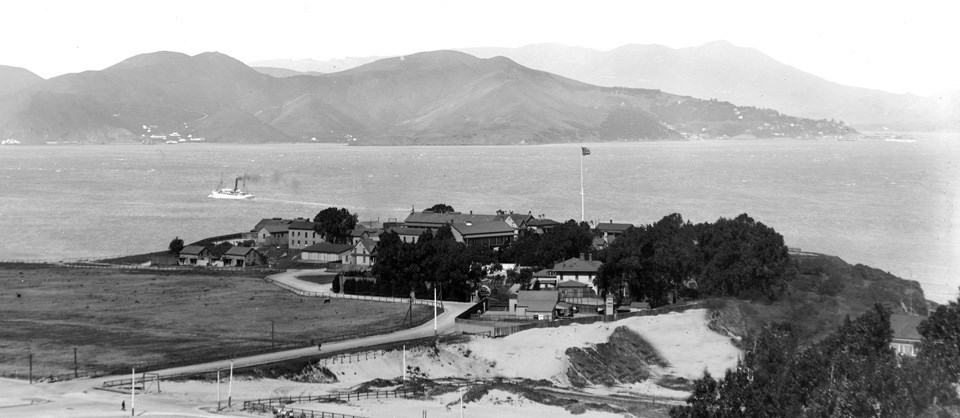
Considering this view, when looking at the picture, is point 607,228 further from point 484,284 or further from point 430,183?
point 430,183

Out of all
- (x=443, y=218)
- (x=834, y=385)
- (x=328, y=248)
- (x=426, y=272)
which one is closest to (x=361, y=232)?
(x=328, y=248)

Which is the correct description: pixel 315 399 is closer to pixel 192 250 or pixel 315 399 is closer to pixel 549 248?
pixel 549 248

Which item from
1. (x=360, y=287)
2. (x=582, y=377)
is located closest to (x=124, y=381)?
(x=582, y=377)

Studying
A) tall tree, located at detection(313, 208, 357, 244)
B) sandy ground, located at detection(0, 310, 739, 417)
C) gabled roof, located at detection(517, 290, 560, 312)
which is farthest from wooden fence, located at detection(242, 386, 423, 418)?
tall tree, located at detection(313, 208, 357, 244)

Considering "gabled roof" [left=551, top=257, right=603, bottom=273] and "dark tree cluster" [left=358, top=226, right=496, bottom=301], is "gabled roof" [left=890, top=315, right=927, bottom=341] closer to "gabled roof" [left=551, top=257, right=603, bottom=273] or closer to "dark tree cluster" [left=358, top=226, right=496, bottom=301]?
"gabled roof" [left=551, top=257, right=603, bottom=273]

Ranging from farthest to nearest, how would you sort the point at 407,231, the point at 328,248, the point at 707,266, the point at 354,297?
the point at 407,231 → the point at 328,248 → the point at 354,297 → the point at 707,266

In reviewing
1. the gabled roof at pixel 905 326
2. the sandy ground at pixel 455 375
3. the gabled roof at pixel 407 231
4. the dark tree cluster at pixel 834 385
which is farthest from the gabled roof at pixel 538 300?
the gabled roof at pixel 407 231

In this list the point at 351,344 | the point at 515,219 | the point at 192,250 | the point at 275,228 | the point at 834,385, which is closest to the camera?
the point at 834,385
